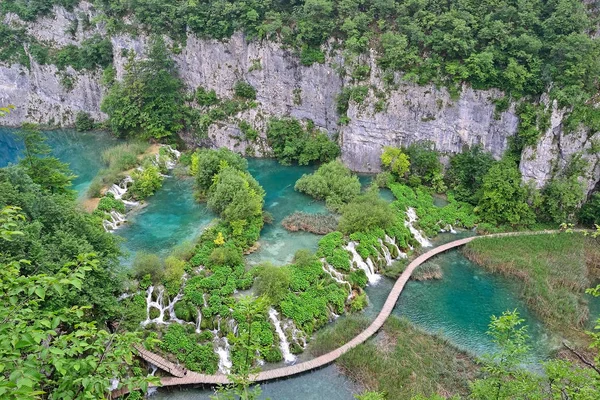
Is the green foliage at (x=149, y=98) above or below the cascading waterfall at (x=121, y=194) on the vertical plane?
above

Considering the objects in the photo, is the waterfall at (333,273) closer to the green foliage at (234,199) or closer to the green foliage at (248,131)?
the green foliage at (234,199)

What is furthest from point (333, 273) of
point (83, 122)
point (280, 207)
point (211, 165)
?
point (83, 122)

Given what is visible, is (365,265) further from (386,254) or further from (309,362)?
(309,362)

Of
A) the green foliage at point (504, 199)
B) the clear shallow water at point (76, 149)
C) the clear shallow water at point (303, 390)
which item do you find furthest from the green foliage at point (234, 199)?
the green foliage at point (504, 199)

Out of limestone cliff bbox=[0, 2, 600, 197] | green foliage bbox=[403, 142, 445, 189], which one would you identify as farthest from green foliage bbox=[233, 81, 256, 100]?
green foliage bbox=[403, 142, 445, 189]

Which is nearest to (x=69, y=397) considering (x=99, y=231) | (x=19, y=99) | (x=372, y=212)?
(x=99, y=231)

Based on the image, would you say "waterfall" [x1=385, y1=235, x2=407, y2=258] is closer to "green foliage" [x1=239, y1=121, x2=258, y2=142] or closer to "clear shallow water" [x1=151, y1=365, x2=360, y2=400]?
"clear shallow water" [x1=151, y1=365, x2=360, y2=400]
